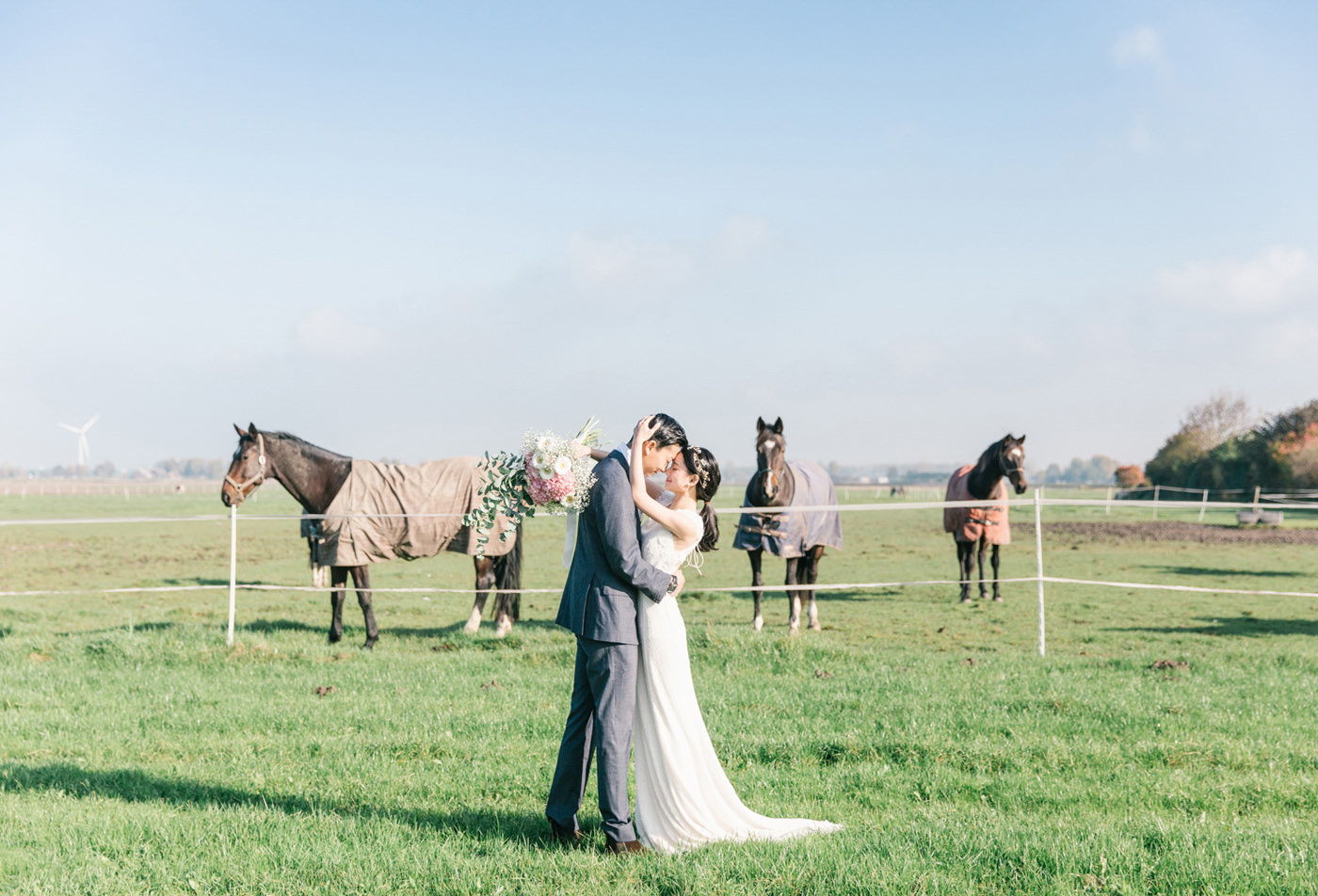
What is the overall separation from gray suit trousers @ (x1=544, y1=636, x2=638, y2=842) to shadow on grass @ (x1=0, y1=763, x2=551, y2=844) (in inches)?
17.0

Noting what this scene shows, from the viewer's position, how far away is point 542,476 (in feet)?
13.0

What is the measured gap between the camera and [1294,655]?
9227 millimetres

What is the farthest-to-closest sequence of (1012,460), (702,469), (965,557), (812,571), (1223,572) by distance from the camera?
1. (1223,572)
2. (965,557)
3. (1012,460)
4. (812,571)
5. (702,469)

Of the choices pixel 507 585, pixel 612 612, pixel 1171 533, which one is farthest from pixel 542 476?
pixel 1171 533

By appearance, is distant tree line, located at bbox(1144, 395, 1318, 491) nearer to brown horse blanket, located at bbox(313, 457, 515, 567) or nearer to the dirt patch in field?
the dirt patch in field

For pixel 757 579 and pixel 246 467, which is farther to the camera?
pixel 757 579

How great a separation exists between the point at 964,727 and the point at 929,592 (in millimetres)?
9591

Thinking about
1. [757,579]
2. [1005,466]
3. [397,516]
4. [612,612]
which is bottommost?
[757,579]

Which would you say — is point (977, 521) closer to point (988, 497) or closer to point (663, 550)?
point (988, 497)

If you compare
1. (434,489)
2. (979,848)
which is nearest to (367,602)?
(434,489)

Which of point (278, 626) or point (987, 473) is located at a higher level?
point (987, 473)

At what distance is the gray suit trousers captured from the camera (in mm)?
3932

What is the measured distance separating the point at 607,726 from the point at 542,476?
3.48 feet

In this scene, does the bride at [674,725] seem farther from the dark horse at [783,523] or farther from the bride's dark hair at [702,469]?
the dark horse at [783,523]
